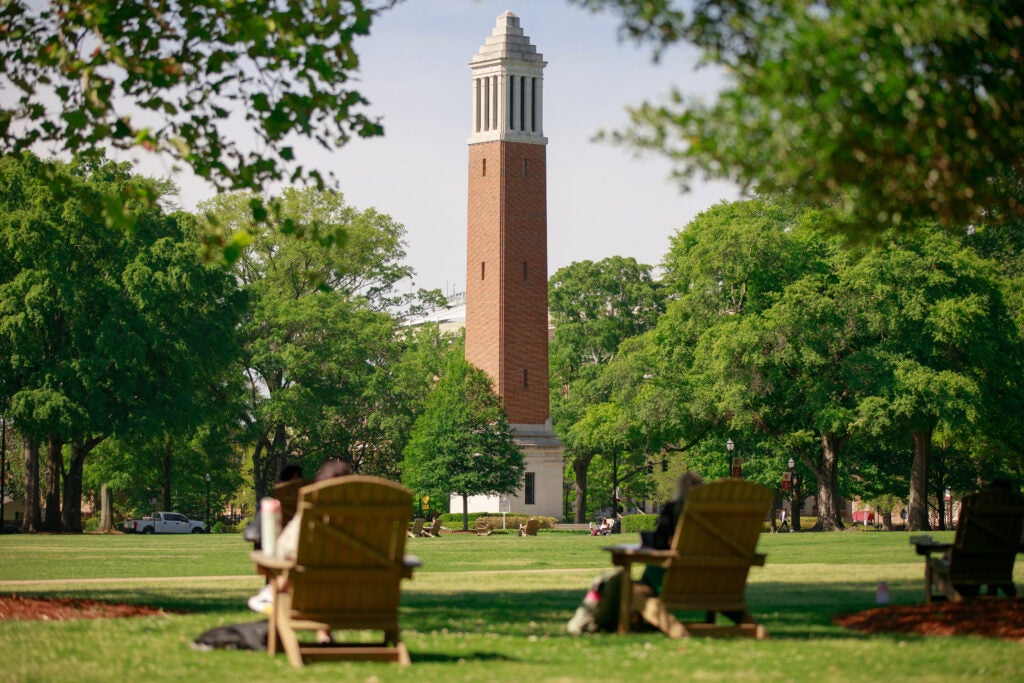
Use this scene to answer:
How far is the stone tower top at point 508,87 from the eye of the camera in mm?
79188

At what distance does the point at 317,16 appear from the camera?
1399 cm

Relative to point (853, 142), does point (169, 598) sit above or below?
below

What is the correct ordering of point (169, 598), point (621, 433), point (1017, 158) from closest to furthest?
point (1017, 158) < point (169, 598) < point (621, 433)

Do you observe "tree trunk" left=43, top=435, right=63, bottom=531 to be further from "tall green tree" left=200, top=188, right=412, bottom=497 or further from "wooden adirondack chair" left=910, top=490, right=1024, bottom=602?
"wooden adirondack chair" left=910, top=490, right=1024, bottom=602

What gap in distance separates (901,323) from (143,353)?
2756 cm

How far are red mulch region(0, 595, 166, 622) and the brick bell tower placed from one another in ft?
201

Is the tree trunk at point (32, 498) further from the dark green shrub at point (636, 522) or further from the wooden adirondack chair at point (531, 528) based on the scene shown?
the dark green shrub at point (636, 522)

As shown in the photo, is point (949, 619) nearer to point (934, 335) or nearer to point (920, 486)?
point (934, 335)

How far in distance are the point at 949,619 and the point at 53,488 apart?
48795 millimetres

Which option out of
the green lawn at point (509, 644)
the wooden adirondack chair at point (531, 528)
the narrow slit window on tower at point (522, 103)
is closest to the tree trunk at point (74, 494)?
the wooden adirondack chair at point (531, 528)

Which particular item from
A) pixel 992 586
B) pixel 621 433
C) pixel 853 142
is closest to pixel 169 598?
pixel 992 586

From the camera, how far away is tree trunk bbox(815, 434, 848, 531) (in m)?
58.8

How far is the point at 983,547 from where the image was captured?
14.4 metres

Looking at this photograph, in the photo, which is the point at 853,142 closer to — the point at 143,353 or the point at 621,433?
the point at 143,353
